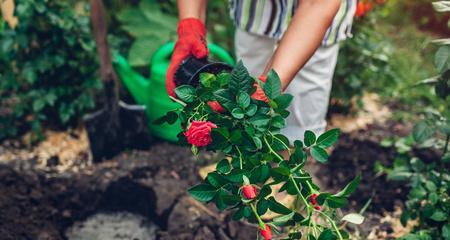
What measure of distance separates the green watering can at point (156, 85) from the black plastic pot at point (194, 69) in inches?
40.4

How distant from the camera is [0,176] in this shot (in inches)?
94.3

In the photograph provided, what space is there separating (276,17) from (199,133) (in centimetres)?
85

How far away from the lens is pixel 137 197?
244cm

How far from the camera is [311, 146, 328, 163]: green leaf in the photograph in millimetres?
1328

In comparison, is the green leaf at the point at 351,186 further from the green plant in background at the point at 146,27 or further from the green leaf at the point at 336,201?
the green plant in background at the point at 146,27

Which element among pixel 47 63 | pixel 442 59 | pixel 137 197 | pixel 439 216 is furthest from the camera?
pixel 47 63

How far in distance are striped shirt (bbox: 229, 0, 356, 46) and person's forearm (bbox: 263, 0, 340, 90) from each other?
1.15 feet

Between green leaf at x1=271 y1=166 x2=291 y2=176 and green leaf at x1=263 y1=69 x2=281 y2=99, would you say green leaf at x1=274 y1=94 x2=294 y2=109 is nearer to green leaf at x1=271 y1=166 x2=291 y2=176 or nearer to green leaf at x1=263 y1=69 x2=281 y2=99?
green leaf at x1=263 y1=69 x2=281 y2=99

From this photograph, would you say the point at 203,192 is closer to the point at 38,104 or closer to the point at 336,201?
the point at 336,201

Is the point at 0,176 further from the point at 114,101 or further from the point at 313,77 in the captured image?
the point at 313,77

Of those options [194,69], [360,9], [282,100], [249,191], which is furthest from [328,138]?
[360,9]

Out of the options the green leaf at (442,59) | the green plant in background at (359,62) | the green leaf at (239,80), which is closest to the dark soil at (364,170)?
the green plant in background at (359,62)

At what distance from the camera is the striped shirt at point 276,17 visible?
6.28 feet

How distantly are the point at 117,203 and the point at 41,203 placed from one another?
1.04ft
